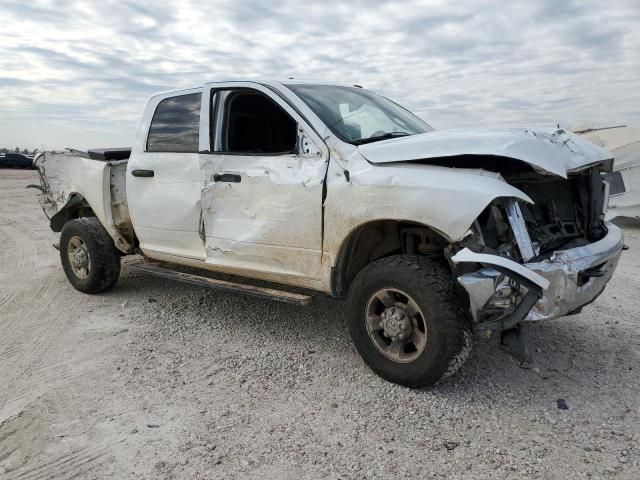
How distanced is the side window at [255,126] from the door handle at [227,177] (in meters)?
0.26

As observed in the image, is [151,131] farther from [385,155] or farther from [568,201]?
[568,201]

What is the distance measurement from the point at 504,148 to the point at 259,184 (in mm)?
1849

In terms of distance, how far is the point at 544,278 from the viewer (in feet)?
→ 10.2

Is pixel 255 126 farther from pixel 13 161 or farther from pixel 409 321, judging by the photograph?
pixel 13 161

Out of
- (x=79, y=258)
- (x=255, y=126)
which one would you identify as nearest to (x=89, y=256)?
(x=79, y=258)

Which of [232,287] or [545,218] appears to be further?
[232,287]

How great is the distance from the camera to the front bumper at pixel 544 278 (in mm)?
3053

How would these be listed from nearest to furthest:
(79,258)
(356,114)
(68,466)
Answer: (68,466)
(356,114)
(79,258)

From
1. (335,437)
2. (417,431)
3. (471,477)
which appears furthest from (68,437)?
(471,477)

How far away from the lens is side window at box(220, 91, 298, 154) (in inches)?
184

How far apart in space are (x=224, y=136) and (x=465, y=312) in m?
2.50

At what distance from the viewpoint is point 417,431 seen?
10.4 ft

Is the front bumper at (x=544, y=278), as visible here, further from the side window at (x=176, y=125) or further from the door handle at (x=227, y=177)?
the side window at (x=176, y=125)

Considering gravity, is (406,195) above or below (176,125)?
below
